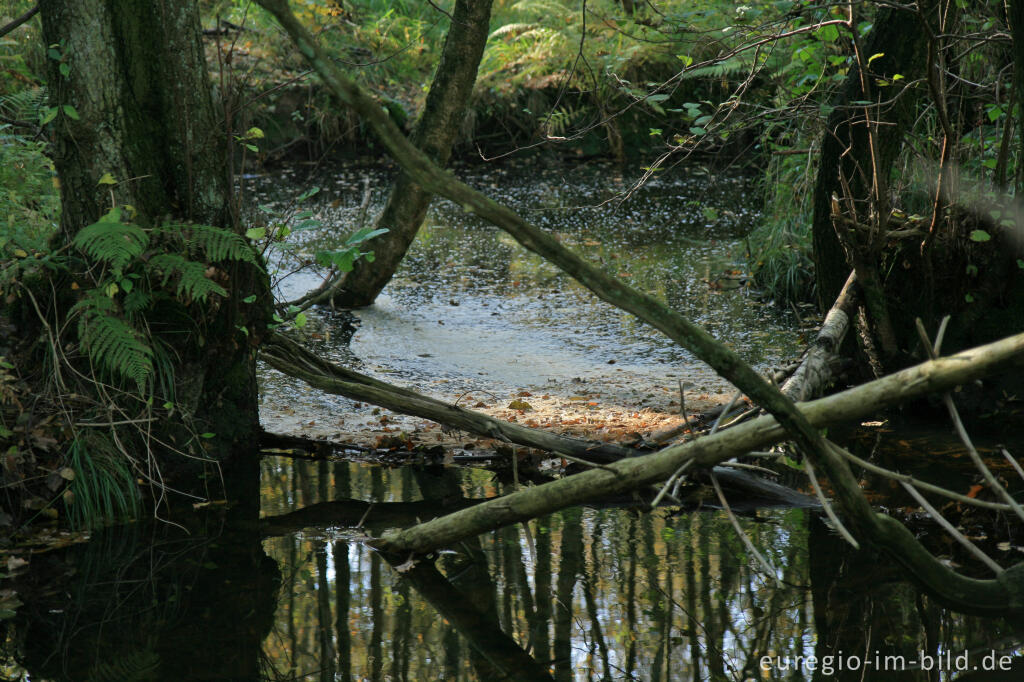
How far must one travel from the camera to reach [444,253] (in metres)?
9.80

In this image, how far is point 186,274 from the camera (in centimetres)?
397

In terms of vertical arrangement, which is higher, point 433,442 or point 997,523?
→ point 433,442

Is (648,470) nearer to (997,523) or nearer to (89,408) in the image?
(997,523)

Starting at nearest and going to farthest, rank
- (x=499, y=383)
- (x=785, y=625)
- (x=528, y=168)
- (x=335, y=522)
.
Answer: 1. (x=785, y=625)
2. (x=335, y=522)
3. (x=499, y=383)
4. (x=528, y=168)

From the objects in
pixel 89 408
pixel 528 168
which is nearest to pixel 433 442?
pixel 89 408

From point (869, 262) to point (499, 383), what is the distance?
2313 mm

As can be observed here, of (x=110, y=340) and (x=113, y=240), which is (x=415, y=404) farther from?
(x=113, y=240)

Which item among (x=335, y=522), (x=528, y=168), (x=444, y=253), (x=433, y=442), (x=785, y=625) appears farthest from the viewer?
(x=528, y=168)

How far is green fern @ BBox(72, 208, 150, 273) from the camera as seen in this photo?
374 centimetres

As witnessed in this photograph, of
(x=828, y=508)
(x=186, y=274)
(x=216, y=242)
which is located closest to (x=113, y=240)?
(x=186, y=274)

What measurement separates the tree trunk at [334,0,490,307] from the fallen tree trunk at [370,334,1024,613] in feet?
11.0

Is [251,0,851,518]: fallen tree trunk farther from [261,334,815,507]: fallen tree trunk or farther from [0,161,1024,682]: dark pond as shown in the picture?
[261,334,815,507]: fallen tree trunk

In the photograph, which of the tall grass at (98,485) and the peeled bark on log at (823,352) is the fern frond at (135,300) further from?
the peeled bark on log at (823,352)

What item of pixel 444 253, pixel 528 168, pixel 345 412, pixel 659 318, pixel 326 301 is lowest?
pixel 659 318
